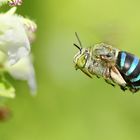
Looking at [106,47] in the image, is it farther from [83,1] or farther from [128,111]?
[83,1]

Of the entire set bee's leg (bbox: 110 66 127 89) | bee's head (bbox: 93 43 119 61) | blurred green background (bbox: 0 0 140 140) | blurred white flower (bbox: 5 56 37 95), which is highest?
bee's head (bbox: 93 43 119 61)

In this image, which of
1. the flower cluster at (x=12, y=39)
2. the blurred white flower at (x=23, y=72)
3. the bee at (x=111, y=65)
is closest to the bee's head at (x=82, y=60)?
the bee at (x=111, y=65)

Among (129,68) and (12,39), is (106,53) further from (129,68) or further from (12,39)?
(12,39)

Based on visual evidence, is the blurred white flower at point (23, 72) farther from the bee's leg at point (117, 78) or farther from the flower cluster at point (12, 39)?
the bee's leg at point (117, 78)

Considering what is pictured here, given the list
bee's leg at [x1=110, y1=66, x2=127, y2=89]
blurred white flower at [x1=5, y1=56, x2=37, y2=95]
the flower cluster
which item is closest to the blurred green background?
blurred white flower at [x1=5, y1=56, x2=37, y2=95]

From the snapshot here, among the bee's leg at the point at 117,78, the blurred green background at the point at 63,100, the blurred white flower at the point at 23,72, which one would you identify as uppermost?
the blurred white flower at the point at 23,72

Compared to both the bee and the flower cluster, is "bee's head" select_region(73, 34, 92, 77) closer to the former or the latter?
the bee
